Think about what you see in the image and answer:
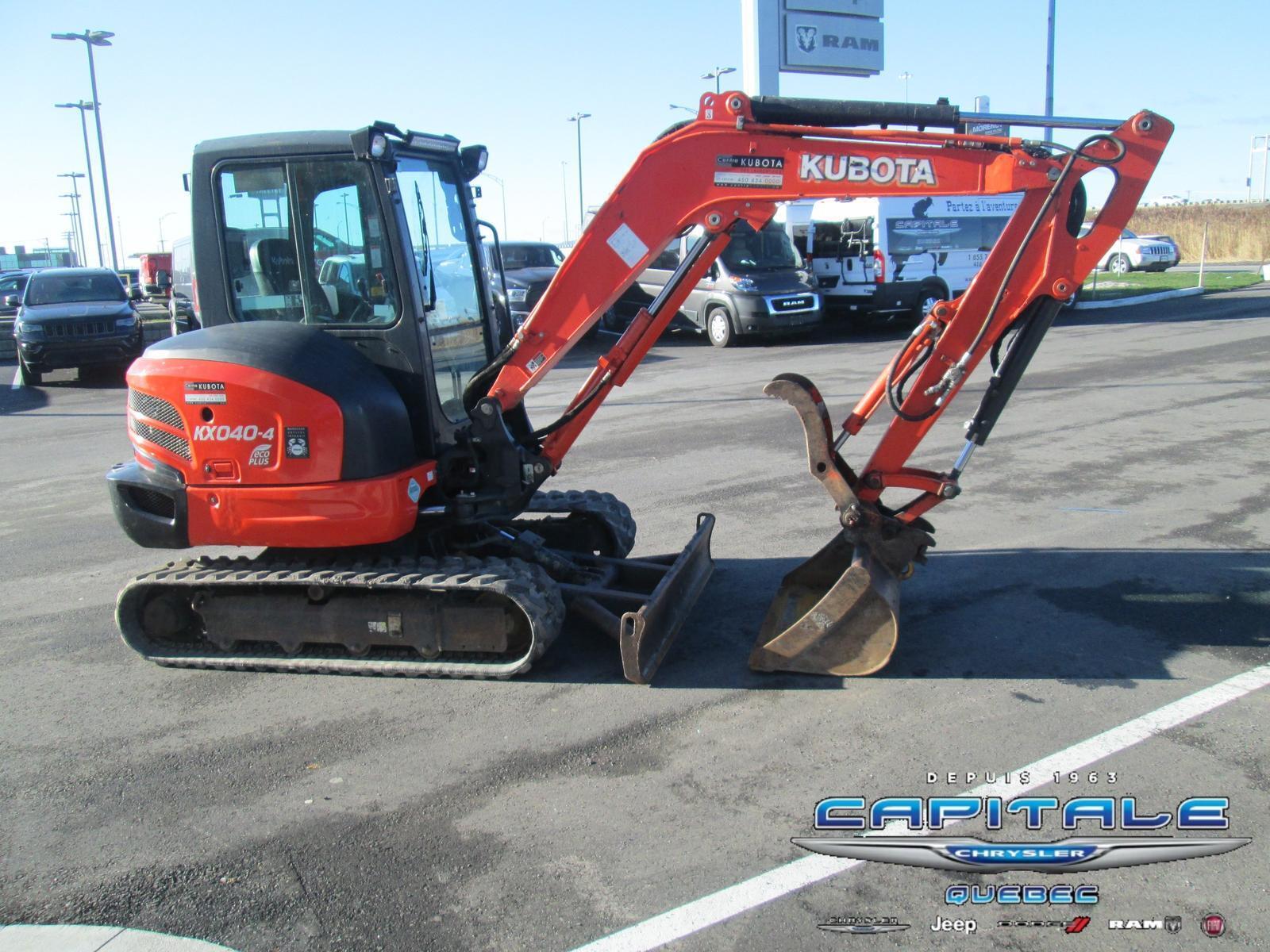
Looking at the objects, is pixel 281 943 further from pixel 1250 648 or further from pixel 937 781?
pixel 1250 648

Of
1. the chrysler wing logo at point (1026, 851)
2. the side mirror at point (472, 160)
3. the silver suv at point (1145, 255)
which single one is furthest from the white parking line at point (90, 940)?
the silver suv at point (1145, 255)

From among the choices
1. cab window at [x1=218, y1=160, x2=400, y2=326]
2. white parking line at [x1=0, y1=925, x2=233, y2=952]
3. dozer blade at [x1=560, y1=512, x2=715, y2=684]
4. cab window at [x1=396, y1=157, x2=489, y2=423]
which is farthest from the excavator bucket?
white parking line at [x1=0, y1=925, x2=233, y2=952]

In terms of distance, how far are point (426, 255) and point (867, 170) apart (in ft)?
7.66

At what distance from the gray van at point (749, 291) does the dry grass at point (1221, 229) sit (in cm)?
3150

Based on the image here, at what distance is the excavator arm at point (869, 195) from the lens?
15.9ft

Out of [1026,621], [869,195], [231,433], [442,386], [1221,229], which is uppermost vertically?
[1221,229]

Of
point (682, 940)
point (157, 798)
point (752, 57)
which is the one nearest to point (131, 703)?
point (157, 798)

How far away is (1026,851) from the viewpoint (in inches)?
144

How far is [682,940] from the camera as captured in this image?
3270 mm

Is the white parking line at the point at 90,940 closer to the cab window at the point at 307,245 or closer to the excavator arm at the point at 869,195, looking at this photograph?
the excavator arm at the point at 869,195

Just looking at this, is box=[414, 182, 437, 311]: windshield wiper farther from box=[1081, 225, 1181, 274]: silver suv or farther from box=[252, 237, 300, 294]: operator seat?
box=[1081, 225, 1181, 274]: silver suv

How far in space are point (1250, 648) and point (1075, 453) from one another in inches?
185

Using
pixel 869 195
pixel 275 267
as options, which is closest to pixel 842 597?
pixel 869 195

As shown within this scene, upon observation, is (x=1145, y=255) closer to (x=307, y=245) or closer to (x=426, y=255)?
(x=426, y=255)
